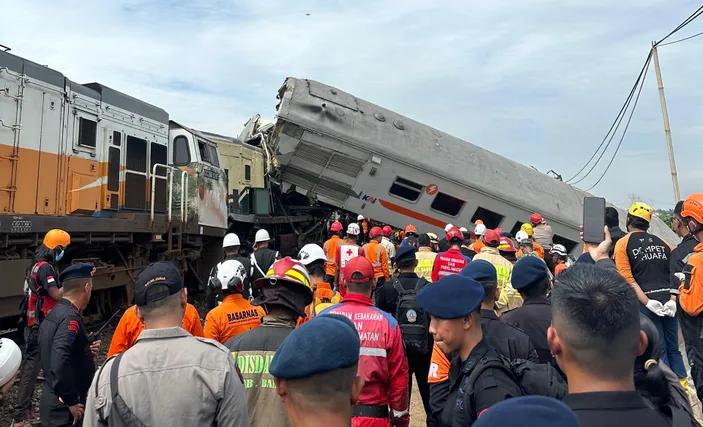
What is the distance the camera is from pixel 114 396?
1.91 m

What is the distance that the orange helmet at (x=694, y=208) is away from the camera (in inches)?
133

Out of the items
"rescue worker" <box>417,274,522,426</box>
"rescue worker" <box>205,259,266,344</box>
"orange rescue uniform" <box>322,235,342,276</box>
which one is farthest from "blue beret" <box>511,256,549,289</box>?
"orange rescue uniform" <box>322,235,342,276</box>

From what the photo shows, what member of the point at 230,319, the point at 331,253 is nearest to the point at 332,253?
the point at 331,253

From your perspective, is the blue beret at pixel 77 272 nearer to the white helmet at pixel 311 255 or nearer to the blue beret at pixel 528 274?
the white helmet at pixel 311 255

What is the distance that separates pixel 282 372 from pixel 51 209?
22.5ft

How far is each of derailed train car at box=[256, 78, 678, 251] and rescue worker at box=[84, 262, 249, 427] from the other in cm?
1075

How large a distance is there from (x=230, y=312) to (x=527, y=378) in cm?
201

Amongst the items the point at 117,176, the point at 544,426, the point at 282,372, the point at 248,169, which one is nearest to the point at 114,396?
the point at 282,372

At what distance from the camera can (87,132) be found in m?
7.71

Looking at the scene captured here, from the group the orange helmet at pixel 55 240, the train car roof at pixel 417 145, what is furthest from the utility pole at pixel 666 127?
the orange helmet at pixel 55 240

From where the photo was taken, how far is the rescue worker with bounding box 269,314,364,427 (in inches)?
53.8

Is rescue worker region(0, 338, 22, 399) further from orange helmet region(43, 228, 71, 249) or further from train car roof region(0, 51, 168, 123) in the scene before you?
train car roof region(0, 51, 168, 123)

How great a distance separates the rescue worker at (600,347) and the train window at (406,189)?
11717 mm

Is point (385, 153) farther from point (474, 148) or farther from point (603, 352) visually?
point (603, 352)
